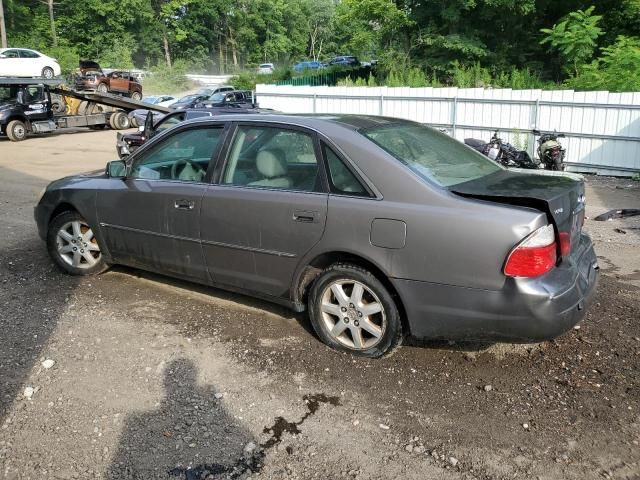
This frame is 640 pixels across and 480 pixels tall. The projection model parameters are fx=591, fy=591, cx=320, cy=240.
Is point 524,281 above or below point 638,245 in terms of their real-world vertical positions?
above

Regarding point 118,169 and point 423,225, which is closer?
point 423,225

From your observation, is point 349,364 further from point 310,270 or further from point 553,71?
point 553,71

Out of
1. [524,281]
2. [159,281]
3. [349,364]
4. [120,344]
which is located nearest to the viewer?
[524,281]

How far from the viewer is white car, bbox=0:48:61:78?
26891mm

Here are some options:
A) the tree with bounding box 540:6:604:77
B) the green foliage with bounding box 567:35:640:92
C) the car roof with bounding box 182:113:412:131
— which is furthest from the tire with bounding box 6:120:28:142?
the car roof with bounding box 182:113:412:131

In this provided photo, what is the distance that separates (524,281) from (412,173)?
934 millimetres

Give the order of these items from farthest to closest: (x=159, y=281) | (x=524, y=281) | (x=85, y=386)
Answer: (x=159, y=281) → (x=85, y=386) → (x=524, y=281)

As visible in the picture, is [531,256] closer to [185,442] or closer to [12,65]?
[185,442]

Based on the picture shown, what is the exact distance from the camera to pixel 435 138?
449 centimetres

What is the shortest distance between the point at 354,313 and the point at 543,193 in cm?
140

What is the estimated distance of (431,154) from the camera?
4121 millimetres

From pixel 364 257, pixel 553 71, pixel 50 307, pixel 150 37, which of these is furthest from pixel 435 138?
pixel 150 37

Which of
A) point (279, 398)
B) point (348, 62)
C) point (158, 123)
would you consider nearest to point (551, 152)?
point (158, 123)

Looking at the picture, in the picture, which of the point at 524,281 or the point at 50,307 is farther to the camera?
the point at 50,307
